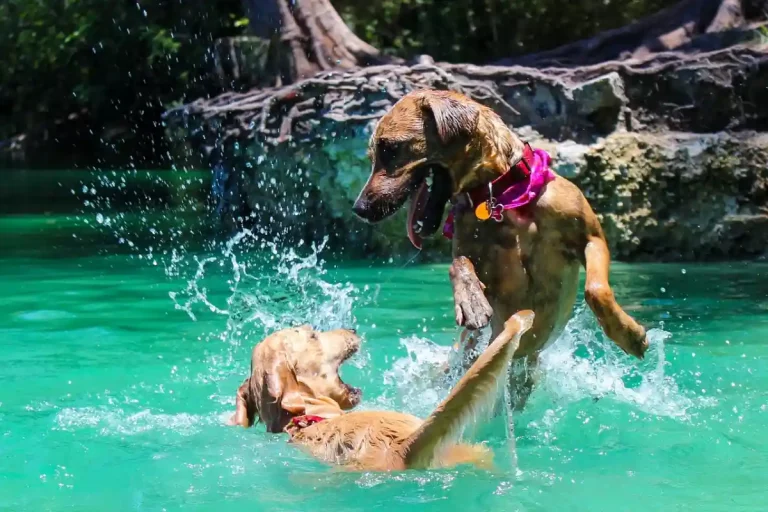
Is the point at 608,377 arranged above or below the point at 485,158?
below

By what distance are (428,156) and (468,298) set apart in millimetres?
736

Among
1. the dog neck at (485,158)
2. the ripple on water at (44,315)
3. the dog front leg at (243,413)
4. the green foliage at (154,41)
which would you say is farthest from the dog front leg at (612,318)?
the green foliage at (154,41)

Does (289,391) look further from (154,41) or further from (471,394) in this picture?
(154,41)

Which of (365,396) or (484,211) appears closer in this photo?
(484,211)

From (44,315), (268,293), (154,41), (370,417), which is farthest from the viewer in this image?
(154,41)

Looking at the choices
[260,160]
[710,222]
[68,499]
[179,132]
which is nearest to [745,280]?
[710,222]

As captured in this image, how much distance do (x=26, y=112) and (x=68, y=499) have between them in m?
30.7

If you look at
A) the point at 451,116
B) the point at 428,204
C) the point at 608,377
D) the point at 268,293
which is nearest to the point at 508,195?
the point at 428,204

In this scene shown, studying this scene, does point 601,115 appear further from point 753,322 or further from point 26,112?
point 26,112

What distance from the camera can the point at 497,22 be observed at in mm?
21891

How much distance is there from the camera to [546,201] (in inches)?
195

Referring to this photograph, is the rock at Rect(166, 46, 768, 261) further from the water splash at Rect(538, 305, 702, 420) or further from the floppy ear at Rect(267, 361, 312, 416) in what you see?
the floppy ear at Rect(267, 361, 312, 416)

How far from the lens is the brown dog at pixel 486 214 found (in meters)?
4.64

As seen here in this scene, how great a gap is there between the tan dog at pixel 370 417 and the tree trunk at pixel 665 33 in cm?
943
